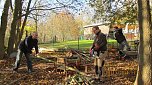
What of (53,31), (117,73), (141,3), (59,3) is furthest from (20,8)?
(53,31)

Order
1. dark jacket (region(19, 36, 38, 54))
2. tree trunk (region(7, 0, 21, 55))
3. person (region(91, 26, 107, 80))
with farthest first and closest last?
tree trunk (region(7, 0, 21, 55))
dark jacket (region(19, 36, 38, 54))
person (region(91, 26, 107, 80))

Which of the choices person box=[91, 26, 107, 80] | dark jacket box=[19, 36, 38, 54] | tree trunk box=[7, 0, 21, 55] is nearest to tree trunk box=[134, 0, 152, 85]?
person box=[91, 26, 107, 80]

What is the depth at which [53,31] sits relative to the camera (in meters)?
75.5

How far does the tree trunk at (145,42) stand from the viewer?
29.4 ft

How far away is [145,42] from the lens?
29.5 ft

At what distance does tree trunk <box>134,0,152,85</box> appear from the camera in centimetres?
896

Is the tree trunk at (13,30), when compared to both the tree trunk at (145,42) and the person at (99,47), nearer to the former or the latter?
the person at (99,47)

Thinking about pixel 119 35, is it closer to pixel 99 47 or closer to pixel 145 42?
pixel 99 47

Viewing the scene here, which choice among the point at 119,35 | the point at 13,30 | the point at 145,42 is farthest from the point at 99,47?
the point at 13,30

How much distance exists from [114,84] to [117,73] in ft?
7.76

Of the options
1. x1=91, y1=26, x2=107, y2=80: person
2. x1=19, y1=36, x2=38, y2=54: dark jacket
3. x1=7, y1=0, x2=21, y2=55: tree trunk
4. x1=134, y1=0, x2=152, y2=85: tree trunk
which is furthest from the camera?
x1=7, y1=0, x2=21, y2=55: tree trunk

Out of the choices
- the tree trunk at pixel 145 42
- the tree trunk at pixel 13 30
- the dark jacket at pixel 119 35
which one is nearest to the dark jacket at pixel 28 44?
the tree trunk at pixel 145 42

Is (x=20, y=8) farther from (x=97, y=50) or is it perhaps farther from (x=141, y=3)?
(x=141, y=3)

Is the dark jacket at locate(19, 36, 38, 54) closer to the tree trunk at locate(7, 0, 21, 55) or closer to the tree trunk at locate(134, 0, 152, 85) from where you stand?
the tree trunk at locate(134, 0, 152, 85)
